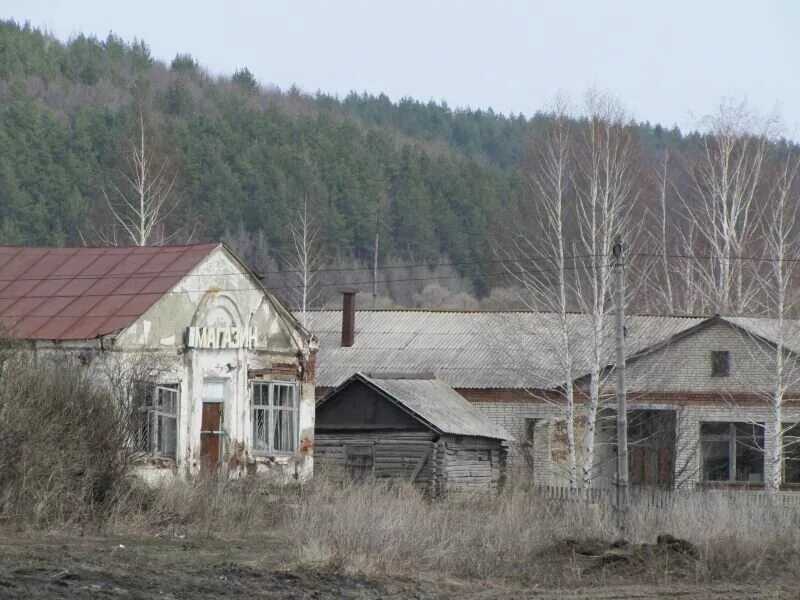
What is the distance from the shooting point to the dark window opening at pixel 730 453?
4141 centimetres

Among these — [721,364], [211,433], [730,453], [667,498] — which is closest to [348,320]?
[721,364]

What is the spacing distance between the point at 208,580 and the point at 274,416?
15.3 m

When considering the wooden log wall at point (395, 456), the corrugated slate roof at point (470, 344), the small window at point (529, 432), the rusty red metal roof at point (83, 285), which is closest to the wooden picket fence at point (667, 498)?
the wooden log wall at point (395, 456)

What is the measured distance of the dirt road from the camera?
14.5 metres

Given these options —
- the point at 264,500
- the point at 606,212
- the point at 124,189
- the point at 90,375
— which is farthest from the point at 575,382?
the point at 124,189

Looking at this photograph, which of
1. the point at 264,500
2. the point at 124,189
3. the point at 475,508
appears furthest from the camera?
the point at 124,189

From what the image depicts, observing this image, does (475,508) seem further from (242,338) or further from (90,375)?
(90,375)

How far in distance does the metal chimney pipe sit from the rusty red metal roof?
14999mm

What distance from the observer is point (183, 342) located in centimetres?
2891

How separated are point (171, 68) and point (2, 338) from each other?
344 ft

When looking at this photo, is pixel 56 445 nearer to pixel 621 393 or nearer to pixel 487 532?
pixel 487 532

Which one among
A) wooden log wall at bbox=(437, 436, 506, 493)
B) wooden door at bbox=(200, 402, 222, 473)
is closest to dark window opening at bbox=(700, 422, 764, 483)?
wooden log wall at bbox=(437, 436, 506, 493)

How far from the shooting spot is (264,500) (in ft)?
90.9

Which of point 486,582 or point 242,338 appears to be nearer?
point 486,582
